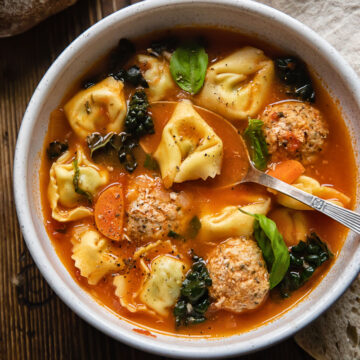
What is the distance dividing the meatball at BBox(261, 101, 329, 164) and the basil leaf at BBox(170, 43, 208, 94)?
0.67m

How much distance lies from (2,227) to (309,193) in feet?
9.37

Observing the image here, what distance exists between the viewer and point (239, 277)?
4082 mm

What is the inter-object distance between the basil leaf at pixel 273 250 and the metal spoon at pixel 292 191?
0.98 ft

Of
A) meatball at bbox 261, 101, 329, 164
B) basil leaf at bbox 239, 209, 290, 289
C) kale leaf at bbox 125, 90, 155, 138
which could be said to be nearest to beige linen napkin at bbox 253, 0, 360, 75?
meatball at bbox 261, 101, 329, 164

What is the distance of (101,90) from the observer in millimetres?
4406

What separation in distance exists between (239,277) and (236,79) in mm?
1725

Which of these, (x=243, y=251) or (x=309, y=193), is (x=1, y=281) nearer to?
(x=243, y=251)

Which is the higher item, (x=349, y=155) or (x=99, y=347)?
(x=349, y=155)

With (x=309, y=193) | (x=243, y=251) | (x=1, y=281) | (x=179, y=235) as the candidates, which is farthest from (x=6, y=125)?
(x=309, y=193)

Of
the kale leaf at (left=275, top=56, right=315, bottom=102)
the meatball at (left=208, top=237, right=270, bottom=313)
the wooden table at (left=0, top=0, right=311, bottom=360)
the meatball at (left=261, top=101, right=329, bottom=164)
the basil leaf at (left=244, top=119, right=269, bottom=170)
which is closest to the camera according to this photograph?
the meatball at (left=208, top=237, right=270, bottom=313)

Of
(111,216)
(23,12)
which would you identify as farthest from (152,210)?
(23,12)

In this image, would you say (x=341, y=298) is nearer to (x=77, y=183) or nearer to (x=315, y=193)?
(x=315, y=193)

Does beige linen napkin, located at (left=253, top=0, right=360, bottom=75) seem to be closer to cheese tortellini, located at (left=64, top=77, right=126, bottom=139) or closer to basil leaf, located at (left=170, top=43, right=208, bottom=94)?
basil leaf, located at (left=170, top=43, right=208, bottom=94)

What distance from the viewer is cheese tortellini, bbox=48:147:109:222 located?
4.36m
